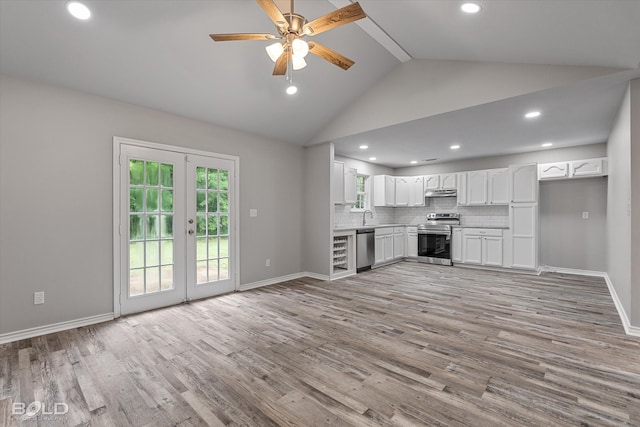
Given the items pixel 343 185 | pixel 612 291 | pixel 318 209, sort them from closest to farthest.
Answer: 1. pixel 612 291
2. pixel 318 209
3. pixel 343 185

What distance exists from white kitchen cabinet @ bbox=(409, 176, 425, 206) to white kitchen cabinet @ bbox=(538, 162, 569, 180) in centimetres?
244

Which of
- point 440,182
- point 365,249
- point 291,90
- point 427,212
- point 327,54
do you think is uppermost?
point 291,90

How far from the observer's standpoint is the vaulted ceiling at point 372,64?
256cm

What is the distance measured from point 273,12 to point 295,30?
220 mm

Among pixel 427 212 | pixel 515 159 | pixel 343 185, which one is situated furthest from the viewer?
pixel 427 212

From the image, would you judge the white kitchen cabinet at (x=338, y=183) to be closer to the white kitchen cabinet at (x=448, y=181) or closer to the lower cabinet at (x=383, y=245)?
the lower cabinet at (x=383, y=245)

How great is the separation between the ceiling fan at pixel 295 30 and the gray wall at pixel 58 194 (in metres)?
2.10

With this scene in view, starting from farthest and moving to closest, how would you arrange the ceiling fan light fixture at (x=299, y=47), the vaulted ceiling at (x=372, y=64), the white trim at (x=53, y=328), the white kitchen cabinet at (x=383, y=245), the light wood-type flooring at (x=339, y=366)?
the white kitchen cabinet at (x=383, y=245)
the white trim at (x=53, y=328)
the vaulted ceiling at (x=372, y=64)
the ceiling fan light fixture at (x=299, y=47)
the light wood-type flooring at (x=339, y=366)

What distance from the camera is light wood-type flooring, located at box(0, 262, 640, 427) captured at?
6.03ft

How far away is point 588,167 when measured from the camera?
547 centimetres

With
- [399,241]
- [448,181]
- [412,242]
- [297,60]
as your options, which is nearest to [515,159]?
[448,181]

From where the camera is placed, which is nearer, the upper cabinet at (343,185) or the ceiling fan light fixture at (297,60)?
the ceiling fan light fixture at (297,60)

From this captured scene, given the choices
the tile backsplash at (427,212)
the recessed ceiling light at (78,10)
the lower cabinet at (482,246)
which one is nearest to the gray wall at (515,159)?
the tile backsplash at (427,212)

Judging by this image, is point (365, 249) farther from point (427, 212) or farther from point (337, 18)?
point (337, 18)
